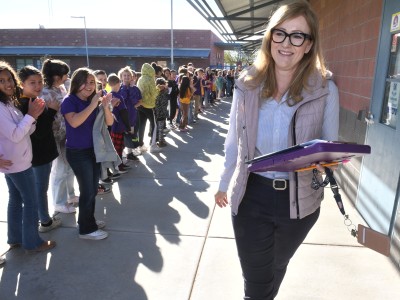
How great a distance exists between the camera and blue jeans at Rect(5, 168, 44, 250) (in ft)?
9.59

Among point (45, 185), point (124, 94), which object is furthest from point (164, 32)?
point (45, 185)

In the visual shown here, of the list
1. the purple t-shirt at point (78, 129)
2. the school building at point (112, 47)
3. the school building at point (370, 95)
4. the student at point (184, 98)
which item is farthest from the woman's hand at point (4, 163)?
the school building at point (112, 47)

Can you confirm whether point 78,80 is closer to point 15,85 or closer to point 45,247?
point 15,85

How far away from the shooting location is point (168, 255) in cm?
318

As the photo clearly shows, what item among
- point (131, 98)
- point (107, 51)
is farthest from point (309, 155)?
point (107, 51)

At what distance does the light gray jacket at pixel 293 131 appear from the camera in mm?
1722

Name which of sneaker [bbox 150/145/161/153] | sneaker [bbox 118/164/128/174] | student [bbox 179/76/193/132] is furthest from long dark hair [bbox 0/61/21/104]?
student [bbox 179/76/193/132]

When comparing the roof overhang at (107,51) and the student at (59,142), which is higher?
the roof overhang at (107,51)

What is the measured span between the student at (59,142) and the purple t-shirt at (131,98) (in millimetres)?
1847

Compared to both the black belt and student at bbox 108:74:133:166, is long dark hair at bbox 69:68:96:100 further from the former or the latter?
the black belt

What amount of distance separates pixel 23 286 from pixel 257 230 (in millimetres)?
2019

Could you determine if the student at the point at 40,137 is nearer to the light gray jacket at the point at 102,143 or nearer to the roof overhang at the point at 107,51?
the light gray jacket at the point at 102,143

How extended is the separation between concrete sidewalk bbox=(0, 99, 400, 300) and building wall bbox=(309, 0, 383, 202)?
85 cm

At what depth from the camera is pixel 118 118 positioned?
5293 millimetres
